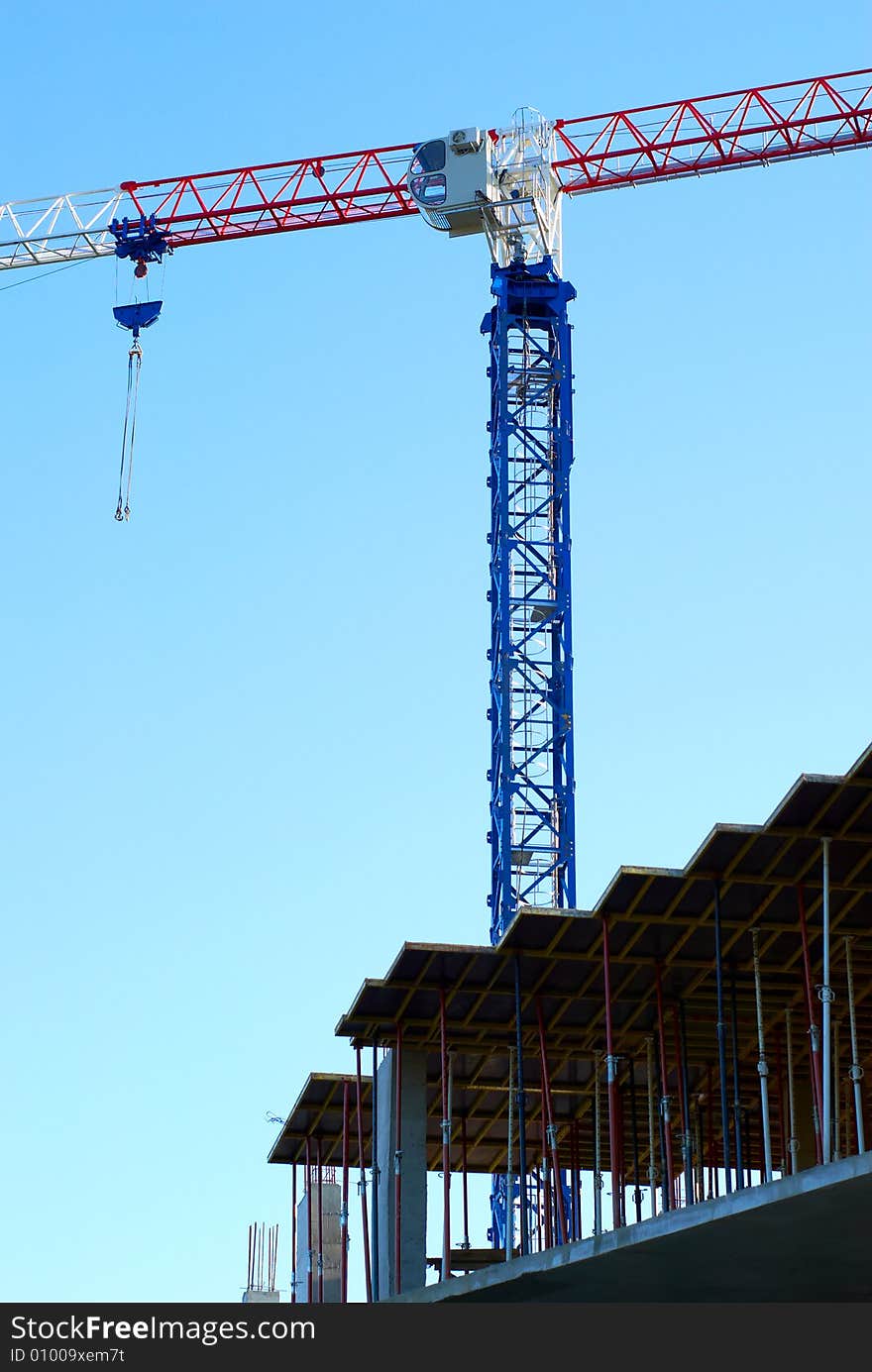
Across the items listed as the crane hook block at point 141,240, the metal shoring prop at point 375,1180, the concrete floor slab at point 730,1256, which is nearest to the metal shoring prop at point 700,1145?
the metal shoring prop at point 375,1180

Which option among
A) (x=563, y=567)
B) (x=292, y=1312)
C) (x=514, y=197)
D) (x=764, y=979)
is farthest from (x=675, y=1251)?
(x=514, y=197)

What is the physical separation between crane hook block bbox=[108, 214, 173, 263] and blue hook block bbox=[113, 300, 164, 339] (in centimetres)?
133

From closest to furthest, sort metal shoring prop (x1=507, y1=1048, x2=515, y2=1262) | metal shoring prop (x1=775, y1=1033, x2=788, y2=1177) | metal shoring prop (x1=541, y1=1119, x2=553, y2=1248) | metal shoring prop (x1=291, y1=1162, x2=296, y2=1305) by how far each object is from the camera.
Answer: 1. metal shoring prop (x1=507, y1=1048, x2=515, y2=1262)
2. metal shoring prop (x1=775, y1=1033, x2=788, y2=1177)
3. metal shoring prop (x1=541, y1=1119, x2=553, y2=1248)
4. metal shoring prop (x1=291, y1=1162, x2=296, y2=1305)

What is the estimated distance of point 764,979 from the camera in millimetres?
32969

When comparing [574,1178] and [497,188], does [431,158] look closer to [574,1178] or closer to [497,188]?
[497,188]

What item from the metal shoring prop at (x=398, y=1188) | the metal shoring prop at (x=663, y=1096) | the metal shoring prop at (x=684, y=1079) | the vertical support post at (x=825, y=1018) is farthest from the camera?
the metal shoring prop at (x=398, y=1188)

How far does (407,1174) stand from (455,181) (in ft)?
107

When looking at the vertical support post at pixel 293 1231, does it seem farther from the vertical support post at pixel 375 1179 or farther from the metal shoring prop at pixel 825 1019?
the metal shoring prop at pixel 825 1019

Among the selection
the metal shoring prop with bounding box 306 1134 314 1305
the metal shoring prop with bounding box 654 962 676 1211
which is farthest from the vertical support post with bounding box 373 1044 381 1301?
the metal shoring prop with bounding box 306 1134 314 1305

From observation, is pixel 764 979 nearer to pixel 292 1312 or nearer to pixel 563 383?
pixel 292 1312

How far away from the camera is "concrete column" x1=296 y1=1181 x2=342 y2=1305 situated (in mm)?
43656

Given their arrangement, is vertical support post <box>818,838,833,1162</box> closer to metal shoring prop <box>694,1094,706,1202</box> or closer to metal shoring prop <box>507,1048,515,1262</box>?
metal shoring prop <box>507,1048,515,1262</box>

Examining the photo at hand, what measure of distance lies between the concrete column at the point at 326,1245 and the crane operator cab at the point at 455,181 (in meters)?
26.3

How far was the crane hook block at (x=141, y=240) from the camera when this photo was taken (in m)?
65.2
